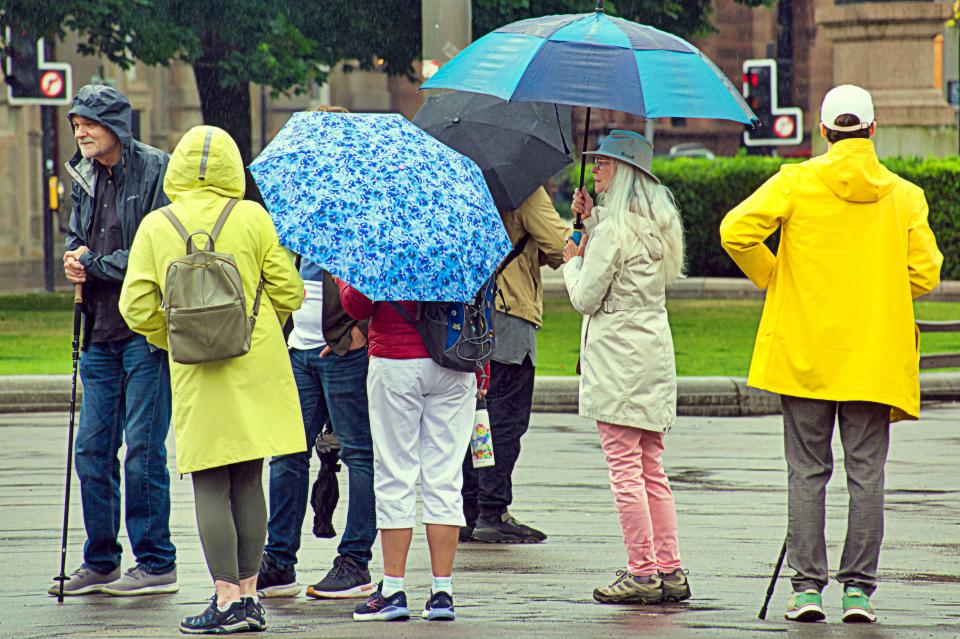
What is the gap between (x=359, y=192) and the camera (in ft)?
19.7

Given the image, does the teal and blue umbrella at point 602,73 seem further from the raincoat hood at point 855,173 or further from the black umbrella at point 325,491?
the black umbrella at point 325,491

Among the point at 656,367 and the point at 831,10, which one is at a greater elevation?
the point at 831,10

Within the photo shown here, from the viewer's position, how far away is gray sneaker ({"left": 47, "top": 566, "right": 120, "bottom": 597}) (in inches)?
265

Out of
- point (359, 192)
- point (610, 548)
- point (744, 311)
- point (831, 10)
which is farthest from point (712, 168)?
point (359, 192)

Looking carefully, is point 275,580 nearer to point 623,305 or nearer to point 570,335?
point 623,305

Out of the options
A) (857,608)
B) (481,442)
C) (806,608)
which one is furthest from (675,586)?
(481,442)

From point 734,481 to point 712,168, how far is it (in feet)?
49.5

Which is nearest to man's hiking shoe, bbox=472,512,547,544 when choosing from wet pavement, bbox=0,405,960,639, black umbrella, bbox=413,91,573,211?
wet pavement, bbox=0,405,960,639

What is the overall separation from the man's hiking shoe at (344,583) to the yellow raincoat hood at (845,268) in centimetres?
180

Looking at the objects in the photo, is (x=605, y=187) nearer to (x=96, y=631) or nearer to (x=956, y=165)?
(x=96, y=631)

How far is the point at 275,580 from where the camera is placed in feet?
22.2

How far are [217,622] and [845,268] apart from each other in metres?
2.58

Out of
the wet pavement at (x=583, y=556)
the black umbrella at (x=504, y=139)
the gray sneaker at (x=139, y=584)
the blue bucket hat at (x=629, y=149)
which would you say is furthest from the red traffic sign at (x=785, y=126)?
the gray sneaker at (x=139, y=584)

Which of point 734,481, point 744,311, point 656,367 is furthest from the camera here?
point 744,311
